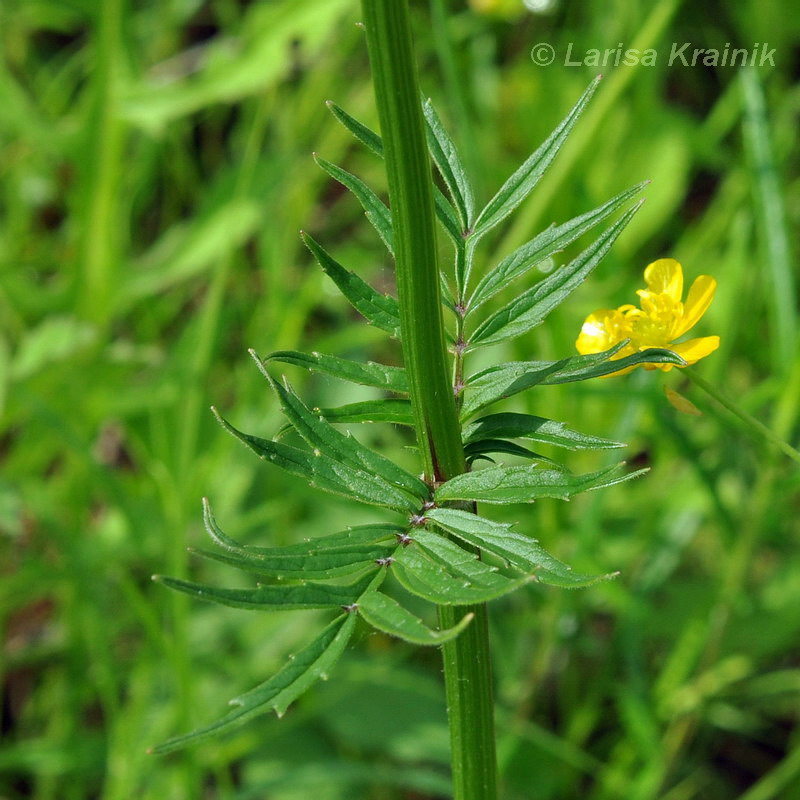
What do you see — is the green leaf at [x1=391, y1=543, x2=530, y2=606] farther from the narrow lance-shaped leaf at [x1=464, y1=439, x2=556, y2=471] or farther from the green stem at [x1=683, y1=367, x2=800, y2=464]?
the green stem at [x1=683, y1=367, x2=800, y2=464]

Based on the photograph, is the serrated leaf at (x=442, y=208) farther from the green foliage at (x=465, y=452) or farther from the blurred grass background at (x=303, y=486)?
the blurred grass background at (x=303, y=486)

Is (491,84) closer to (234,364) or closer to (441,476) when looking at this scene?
(234,364)

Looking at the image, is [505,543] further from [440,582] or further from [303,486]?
[303,486]

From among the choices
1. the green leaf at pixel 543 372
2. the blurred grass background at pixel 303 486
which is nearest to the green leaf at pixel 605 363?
the green leaf at pixel 543 372

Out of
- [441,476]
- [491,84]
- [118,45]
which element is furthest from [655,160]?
[441,476]

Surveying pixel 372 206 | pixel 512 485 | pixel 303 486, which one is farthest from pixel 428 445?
pixel 303 486
